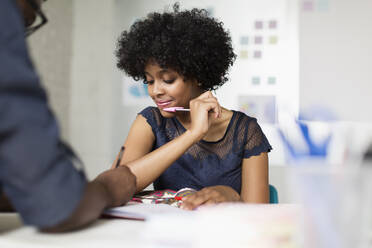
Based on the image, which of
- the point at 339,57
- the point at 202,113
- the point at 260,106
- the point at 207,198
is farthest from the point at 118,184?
the point at 339,57

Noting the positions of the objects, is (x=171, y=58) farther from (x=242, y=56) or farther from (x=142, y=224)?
(x=242, y=56)

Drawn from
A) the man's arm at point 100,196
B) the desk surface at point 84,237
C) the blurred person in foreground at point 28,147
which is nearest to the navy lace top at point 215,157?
the man's arm at point 100,196

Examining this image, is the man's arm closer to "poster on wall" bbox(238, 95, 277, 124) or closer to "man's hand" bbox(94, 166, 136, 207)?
"man's hand" bbox(94, 166, 136, 207)

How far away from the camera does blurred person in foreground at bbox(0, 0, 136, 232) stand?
0.43 metres

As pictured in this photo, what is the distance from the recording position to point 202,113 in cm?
110

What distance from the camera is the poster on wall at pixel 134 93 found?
3.18m

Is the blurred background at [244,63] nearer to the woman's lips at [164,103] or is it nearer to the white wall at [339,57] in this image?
the white wall at [339,57]

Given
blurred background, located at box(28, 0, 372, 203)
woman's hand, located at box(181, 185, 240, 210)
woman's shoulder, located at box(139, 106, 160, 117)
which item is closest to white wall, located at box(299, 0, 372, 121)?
blurred background, located at box(28, 0, 372, 203)

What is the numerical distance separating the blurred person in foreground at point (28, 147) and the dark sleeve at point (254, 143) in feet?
3.39

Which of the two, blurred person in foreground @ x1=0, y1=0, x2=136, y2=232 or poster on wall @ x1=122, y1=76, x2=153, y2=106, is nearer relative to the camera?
blurred person in foreground @ x1=0, y1=0, x2=136, y2=232

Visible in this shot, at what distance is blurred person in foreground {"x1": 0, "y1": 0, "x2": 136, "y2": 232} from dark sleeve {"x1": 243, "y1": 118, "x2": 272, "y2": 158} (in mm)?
1032

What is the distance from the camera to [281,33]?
115 inches

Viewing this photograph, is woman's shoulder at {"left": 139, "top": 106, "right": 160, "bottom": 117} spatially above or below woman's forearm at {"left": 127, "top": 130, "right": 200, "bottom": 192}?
above

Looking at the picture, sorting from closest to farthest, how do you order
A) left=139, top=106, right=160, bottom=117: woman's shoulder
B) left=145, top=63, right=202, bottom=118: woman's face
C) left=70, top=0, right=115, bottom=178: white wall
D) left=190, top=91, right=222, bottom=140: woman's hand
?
left=190, top=91, right=222, bottom=140: woman's hand → left=145, top=63, right=202, bottom=118: woman's face → left=139, top=106, right=160, bottom=117: woman's shoulder → left=70, top=0, right=115, bottom=178: white wall
